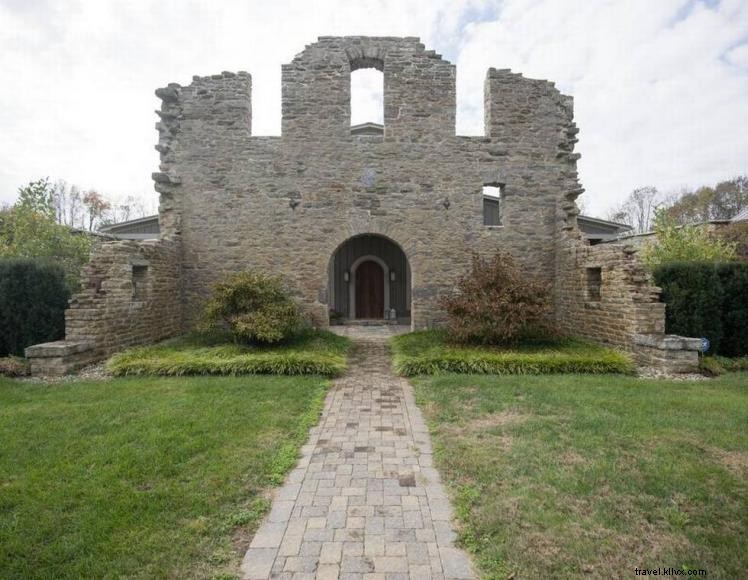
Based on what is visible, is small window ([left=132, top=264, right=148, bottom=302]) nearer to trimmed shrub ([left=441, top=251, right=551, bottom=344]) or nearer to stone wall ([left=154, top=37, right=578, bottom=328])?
stone wall ([left=154, top=37, right=578, bottom=328])

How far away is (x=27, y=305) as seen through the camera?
8.36 metres

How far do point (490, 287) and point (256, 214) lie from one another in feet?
20.2

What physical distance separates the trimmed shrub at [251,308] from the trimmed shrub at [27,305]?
2.91 metres

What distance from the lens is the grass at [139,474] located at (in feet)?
8.76

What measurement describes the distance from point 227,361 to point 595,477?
6065 mm

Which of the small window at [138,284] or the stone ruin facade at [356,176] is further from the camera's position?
the stone ruin facade at [356,176]

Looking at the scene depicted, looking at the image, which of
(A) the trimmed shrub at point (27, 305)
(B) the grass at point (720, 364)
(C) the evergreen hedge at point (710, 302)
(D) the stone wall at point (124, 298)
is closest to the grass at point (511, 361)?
(B) the grass at point (720, 364)

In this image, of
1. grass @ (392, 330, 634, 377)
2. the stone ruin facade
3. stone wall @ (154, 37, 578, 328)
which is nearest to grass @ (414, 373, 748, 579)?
grass @ (392, 330, 634, 377)

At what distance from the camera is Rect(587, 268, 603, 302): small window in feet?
31.9

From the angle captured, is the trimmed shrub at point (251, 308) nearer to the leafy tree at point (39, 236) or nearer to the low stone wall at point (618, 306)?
the leafy tree at point (39, 236)

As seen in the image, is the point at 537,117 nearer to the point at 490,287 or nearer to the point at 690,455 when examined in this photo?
the point at 490,287

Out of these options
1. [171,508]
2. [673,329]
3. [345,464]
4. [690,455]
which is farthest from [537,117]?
[171,508]

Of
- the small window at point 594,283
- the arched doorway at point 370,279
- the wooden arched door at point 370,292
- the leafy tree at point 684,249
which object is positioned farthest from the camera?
the wooden arched door at point 370,292

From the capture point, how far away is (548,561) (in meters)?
2.60
